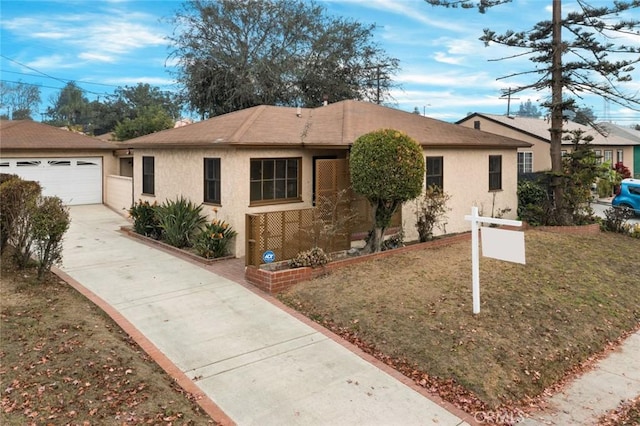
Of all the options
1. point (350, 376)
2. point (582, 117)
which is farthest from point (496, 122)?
point (350, 376)

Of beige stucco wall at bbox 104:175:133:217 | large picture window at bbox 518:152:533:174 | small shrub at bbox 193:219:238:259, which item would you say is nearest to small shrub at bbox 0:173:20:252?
small shrub at bbox 193:219:238:259

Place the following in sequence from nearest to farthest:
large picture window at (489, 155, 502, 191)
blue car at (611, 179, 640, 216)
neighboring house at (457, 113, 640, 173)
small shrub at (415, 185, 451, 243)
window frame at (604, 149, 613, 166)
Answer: small shrub at (415, 185, 451, 243)
large picture window at (489, 155, 502, 191)
blue car at (611, 179, 640, 216)
neighboring house at (457, 113, 640, 173)
window frame at (604, 149, 613, 166)

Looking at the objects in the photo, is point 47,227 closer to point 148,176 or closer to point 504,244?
point 148,176

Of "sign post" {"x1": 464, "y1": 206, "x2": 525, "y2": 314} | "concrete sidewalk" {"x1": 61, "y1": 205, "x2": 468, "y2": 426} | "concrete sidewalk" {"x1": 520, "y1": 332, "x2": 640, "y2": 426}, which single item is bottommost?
"concrete sidewalk" {"x1": 520, "y1": 332, "x2": 640, "y2": 426}

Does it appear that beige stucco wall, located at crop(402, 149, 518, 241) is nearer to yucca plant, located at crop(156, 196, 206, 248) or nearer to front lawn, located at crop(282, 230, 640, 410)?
front lawn, located at crop(282, 230, 640, 410)

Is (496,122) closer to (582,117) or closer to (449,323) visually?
(582,117)

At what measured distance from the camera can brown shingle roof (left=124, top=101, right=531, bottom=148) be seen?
11664mm

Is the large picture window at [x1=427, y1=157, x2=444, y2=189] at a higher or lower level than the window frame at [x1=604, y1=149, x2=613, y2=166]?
lower

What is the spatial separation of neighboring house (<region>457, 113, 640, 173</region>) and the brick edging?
21.8 metres

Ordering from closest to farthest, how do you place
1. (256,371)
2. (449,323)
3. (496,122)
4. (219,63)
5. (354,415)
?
(354,415) < (256,371) < (449,323) < (496,122) < (219,63)

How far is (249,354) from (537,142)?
78.5 ft

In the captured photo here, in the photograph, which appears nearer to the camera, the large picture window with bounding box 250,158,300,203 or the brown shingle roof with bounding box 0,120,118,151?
the large picture window with bounding box 250,158,300,203

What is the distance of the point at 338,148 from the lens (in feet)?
39.2

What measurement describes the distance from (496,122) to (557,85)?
11853mm
